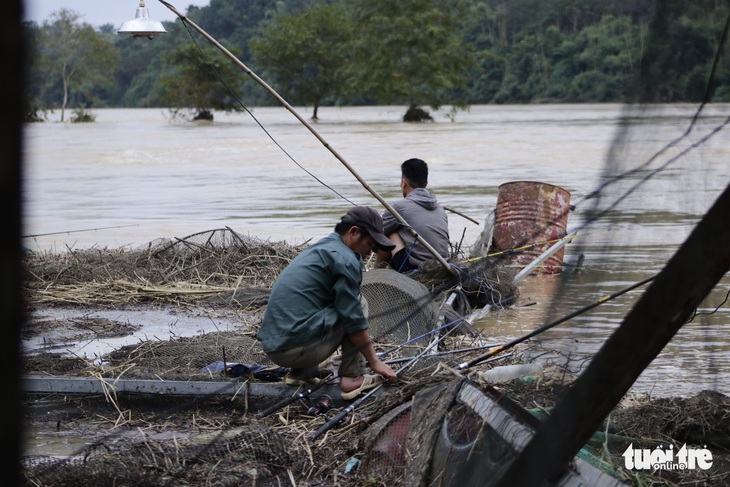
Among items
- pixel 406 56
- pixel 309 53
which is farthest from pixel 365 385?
pixel 309 53

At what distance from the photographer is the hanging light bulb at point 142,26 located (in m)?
6.80

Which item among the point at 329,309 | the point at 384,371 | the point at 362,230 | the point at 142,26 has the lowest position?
the point at 384,371

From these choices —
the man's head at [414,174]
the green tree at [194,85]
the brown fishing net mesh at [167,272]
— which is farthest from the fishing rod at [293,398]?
the green tree at [194,85]

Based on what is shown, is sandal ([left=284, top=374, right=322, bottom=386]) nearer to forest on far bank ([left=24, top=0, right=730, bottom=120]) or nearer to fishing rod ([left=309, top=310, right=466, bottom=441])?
fishing rod ([left=309, top=310, right=466, bottom=441])

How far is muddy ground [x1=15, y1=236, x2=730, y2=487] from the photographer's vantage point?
156 inches

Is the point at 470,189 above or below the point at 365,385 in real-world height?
below

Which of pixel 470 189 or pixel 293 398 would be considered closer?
pixel 293 398

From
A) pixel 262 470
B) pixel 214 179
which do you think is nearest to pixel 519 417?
pixel 262 470

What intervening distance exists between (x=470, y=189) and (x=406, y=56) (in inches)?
1716

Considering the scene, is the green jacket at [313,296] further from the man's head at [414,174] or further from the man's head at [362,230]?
the man's head at [414,174]

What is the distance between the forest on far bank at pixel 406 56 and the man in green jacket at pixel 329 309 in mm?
1266

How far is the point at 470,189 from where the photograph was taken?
65.6 feet

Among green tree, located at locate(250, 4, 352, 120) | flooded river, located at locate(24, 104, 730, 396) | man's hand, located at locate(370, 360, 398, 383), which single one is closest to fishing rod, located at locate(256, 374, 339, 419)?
man's hand, located at locate(370, 360, 398, 383)

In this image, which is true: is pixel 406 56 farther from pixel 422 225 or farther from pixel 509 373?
pixel 509 373
